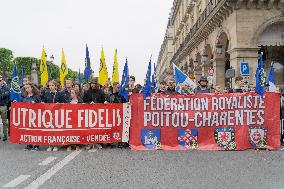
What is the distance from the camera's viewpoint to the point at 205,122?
9984mm

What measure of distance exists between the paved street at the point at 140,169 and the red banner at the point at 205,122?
1.74 feet

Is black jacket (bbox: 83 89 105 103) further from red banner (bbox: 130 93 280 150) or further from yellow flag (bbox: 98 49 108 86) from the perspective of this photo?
yellow flag (bbox: 98 49 108 86)

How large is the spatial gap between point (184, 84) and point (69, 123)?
9.66 feet

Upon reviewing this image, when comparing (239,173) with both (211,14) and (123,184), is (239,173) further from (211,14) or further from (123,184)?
(211,14)

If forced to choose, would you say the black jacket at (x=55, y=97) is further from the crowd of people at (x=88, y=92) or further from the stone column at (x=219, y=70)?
the stone column at (x=219, y=70)

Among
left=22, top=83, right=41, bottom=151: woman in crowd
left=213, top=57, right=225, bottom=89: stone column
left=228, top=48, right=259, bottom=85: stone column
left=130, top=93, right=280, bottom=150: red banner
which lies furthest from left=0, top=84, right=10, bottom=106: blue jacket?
left=213, top=57, right=225, bottom=89: stone column

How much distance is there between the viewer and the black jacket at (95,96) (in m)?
10.4

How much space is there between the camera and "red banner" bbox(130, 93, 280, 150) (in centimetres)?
988

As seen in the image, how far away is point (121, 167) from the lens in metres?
7.35

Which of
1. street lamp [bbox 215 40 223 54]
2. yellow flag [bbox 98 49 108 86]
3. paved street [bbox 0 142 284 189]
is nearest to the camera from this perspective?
paved street [bbox 0 142 284 189]

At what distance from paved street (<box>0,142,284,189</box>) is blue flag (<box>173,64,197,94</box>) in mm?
1939

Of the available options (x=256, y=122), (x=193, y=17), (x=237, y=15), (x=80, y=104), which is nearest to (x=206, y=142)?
(x=256, y=122)

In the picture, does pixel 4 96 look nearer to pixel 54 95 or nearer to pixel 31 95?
pixel 31 95

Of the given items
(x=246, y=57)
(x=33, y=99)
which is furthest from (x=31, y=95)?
(x=246, y=57)
